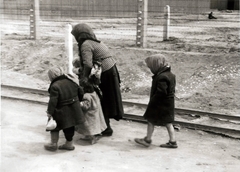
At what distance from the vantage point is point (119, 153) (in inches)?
239

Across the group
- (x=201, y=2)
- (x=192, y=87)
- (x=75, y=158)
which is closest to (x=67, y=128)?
(x=75, y=158)

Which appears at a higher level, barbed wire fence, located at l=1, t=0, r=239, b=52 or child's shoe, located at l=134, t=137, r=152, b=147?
barbed wire fence, located at l=1, t=0, r=239, b=52

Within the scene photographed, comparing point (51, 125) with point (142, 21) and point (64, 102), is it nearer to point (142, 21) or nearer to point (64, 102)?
point (64, 102)

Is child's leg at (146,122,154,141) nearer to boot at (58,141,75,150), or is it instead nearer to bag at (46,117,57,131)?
boot at (58,141,75,150)

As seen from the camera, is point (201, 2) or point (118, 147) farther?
point (201, 2)

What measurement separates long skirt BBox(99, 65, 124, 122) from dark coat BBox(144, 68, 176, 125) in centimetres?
67

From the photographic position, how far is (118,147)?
6355 mm

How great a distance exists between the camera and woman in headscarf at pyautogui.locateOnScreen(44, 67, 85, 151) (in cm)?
582

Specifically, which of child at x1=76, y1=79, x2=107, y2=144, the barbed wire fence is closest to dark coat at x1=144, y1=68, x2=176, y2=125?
child at x1=76, y1=79, x2=107, y2=144

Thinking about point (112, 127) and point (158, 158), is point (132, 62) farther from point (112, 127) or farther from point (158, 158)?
point (158, 158)

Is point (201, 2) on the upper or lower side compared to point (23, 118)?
upper

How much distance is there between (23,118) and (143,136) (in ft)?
7.28

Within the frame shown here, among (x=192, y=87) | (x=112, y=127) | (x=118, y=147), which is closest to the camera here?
(x=118, y=147)

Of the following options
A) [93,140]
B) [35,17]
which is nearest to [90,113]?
[93,140]
